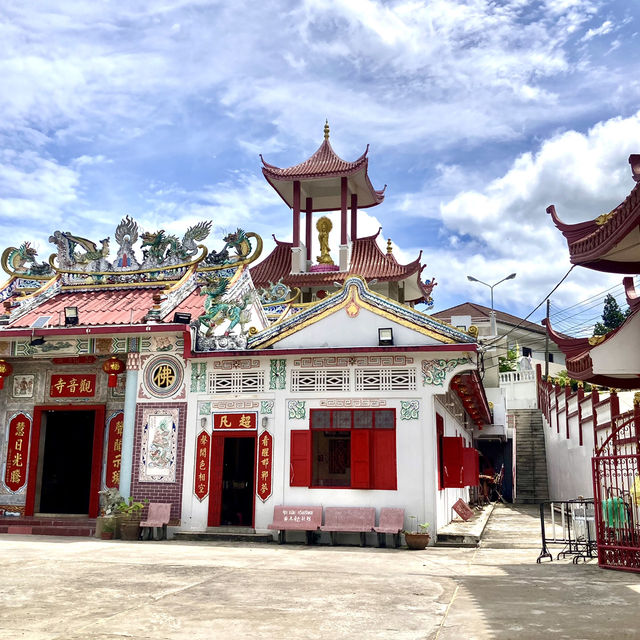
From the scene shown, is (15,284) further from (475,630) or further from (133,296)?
(475,630)

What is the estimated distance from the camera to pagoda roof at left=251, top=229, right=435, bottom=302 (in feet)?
90.2

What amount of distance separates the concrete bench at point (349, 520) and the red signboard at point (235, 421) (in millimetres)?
2302

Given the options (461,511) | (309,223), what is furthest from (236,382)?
(309,223)

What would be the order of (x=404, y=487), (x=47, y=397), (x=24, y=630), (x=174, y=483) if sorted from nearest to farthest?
1. (x=24, y=630)
2. (x=404, y=487)
3. (x=174, y=483)
4. (x=47, y=397)

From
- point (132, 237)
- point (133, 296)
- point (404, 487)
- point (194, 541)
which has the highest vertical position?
point (132, 237)

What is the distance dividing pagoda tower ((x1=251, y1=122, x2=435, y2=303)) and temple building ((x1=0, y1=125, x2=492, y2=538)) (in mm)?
9861

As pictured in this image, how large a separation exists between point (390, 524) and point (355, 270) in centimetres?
1656

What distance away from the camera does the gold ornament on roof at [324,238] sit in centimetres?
2914

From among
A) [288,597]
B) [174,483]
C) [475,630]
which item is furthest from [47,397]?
[475,630]

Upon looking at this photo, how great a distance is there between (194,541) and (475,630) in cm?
883

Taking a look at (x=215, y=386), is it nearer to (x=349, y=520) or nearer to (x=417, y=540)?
(x=349, y=520)

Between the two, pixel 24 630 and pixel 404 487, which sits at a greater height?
pixel 404 487

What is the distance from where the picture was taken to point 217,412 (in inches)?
563

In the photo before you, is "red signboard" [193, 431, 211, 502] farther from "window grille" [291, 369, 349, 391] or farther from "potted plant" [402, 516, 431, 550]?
"potted plant" [402, 516, 431, 550]
